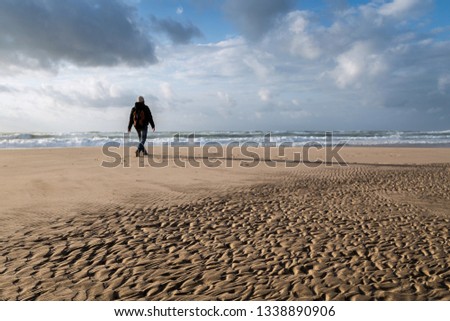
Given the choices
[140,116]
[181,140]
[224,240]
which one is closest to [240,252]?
[224,240]

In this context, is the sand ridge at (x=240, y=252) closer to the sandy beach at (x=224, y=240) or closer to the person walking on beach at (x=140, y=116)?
the sandy beach at (x=224, y=240)

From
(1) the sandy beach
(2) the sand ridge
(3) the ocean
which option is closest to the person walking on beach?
(1) the sandy beach

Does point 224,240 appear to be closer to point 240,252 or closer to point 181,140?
point 240,252

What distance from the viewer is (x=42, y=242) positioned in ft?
15.0

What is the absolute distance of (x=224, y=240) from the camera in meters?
4.63

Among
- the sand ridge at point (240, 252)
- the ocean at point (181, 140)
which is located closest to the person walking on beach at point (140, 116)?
the sand ridge at point (240, 252)

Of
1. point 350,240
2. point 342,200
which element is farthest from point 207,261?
point 342,200

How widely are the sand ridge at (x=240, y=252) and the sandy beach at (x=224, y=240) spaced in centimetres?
2

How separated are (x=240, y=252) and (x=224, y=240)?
0.49 meters

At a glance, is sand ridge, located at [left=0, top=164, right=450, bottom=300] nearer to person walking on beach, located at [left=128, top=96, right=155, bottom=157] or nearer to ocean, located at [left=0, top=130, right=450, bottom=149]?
person walking on beach, located at [left=128, top=96, right=155, bottom=157]

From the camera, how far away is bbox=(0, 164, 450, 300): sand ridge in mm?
3254
